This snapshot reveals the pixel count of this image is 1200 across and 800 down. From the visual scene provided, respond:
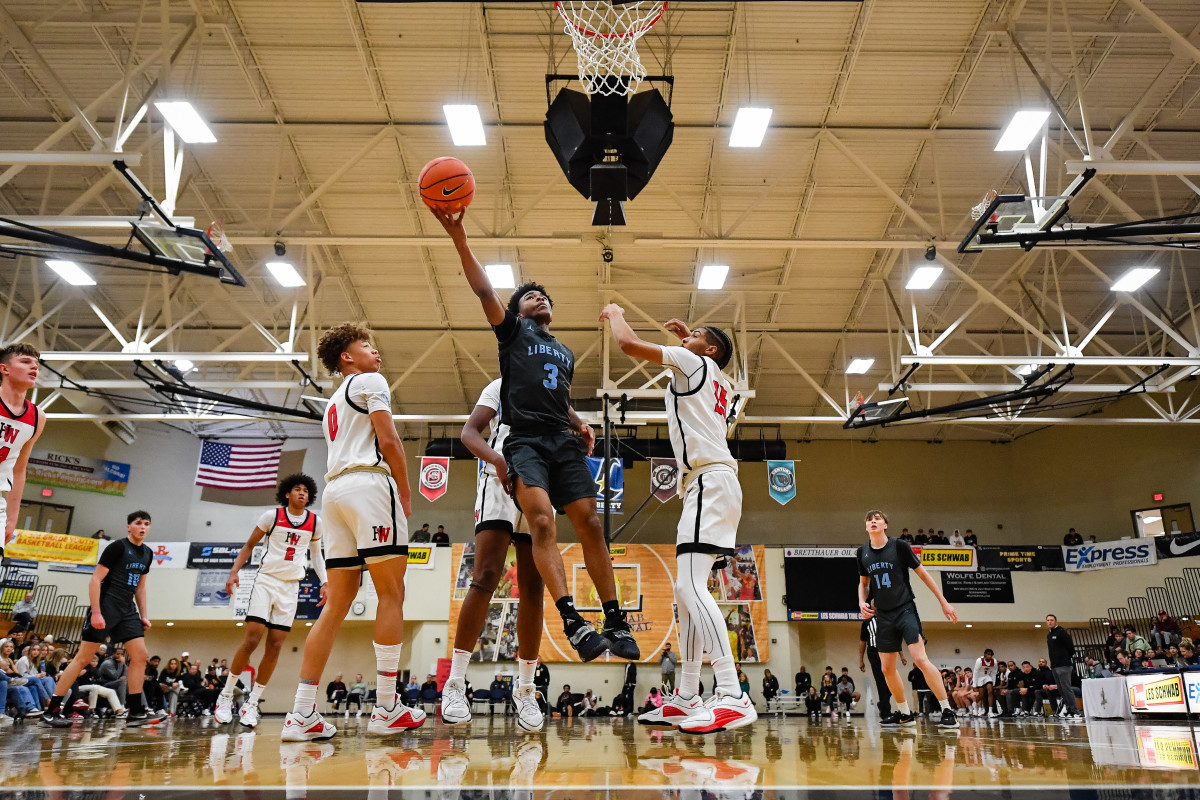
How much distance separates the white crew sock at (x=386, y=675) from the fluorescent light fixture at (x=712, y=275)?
38.7 feet

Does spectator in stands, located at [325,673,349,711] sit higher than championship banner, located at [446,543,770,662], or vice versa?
championship banner, located at [446,543,770,662]

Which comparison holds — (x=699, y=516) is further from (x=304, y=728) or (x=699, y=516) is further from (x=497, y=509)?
(x=304, y=728)

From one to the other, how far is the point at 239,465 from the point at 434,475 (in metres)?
6.36

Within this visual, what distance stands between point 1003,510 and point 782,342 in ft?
36.2

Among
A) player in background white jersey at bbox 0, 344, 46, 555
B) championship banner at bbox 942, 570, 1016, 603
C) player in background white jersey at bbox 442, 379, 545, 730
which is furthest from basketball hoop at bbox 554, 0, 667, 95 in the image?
championship banner at bbox 942, 570, 1016, 603

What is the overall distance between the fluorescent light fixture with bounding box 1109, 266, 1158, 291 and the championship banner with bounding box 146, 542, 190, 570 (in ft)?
71.1

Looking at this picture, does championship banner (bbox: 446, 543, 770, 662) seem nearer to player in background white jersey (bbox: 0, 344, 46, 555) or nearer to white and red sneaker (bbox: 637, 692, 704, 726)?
player in background white jersey (bbox: 0, 344, 46, 555)

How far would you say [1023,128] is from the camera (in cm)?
1057

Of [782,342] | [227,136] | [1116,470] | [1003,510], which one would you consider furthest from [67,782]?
[1003,510]

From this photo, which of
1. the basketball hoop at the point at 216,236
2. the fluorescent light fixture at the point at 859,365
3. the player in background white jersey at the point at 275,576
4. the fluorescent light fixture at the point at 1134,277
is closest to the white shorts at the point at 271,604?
the player in background white jersey at the point at 275,576

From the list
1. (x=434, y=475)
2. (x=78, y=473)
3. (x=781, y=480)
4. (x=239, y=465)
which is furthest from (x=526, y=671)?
(x=78, y=473)

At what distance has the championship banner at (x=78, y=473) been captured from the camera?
20891 mm

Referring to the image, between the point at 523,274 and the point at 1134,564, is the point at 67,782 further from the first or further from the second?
the point at 1134,564

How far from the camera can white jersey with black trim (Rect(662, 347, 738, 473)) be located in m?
4.07
